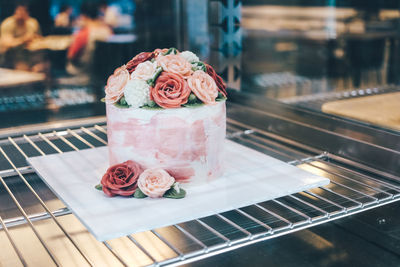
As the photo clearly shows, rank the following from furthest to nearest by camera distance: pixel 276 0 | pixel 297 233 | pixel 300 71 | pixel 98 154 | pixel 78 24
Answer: pixel 276 0, pixel 300 71, pixel 78 24, pixel 98 154, pixel 297 233

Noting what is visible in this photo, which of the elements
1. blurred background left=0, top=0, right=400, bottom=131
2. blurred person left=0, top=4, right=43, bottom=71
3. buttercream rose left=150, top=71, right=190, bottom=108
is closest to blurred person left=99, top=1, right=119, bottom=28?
blurred background left=0, top=0, right=400, bottom=131

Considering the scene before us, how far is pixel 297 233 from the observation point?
3.05 feet

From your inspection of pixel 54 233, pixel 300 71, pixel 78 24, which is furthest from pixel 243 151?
pixel 300 71

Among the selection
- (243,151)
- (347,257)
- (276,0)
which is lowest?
(347,257)

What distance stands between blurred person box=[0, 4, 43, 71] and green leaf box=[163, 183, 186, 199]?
5.86ft

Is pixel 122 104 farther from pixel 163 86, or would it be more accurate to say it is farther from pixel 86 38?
pixel 86 38

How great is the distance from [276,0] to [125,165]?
283cm

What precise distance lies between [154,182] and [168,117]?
11 centimetres

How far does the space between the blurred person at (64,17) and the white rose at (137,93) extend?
1696mm

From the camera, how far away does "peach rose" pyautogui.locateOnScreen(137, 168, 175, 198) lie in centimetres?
84

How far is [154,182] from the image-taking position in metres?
0.84

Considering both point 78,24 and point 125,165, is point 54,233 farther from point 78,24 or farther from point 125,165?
point 78,24

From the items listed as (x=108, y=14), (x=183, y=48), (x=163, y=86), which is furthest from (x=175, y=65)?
(x=108, y=14)

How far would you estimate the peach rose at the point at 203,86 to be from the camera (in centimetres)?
86
